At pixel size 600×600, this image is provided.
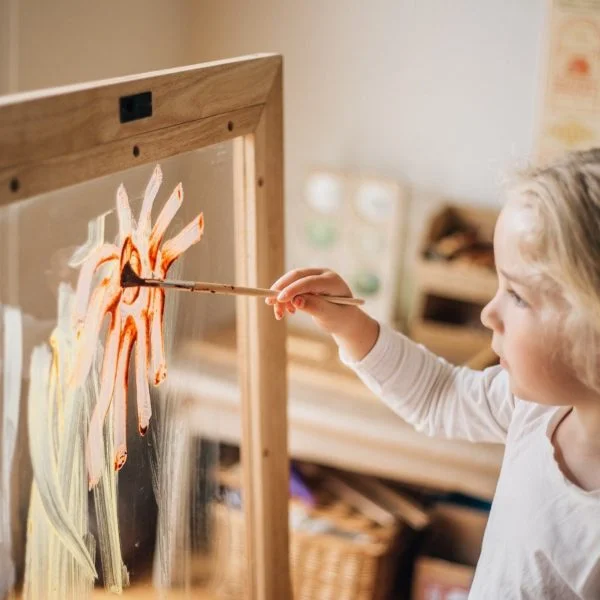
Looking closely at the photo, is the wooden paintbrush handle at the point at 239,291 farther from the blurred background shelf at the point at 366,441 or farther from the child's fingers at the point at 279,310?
the blurred background shelf at the point at 366,441

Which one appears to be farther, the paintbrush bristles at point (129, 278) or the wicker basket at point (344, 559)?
the wicker basket at point (344, 559)

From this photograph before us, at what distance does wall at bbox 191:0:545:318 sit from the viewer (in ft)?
6.04

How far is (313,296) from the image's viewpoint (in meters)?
1.00

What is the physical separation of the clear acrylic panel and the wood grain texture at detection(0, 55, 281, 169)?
42mm

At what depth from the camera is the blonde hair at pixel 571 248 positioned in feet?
2.70

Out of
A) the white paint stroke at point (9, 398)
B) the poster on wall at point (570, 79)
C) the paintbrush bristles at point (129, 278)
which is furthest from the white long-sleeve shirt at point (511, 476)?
the poster on wall at point (570, 79)

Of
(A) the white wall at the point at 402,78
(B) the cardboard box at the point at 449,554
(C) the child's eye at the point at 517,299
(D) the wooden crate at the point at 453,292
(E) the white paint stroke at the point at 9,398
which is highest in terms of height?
(A) the white wall at the point at 402,78

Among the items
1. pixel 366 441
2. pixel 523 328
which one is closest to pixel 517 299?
pixel 523 328

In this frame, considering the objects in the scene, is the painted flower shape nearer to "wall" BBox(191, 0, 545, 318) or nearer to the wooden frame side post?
the wooden frame side post

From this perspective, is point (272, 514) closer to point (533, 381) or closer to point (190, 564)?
point (190, 564)

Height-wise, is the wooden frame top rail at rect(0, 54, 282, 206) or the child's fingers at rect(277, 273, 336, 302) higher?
the wooden frame top rail at rect(0, 54, 282, 206)

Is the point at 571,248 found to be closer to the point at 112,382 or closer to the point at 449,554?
the point at 112,382

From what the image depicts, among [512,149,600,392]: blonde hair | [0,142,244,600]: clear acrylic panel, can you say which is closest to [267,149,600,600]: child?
[512,149,600,392]: blonde hair

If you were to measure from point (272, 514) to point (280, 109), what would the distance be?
0.46 metres
